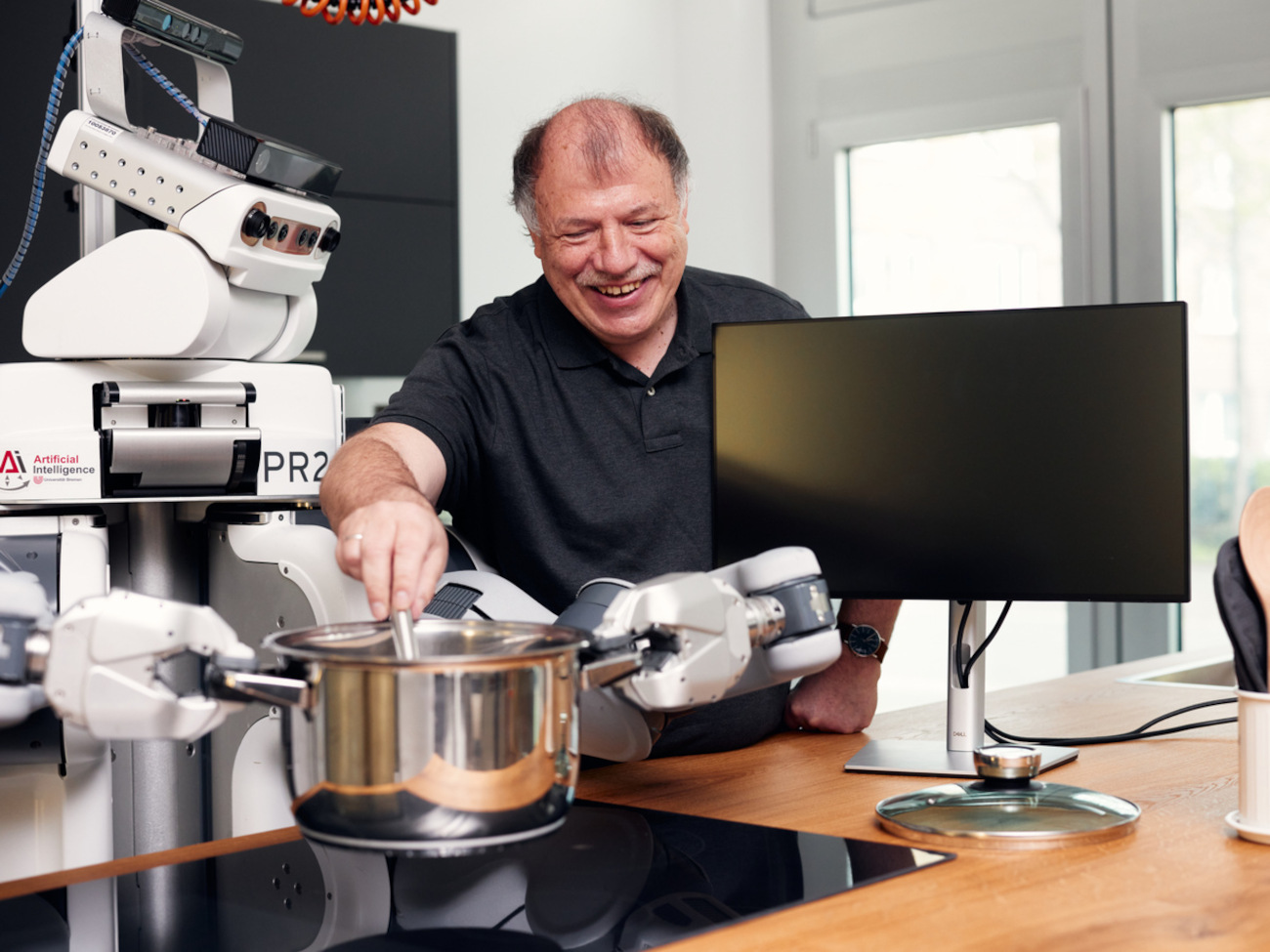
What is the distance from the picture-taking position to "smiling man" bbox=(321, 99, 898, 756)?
57.2 inches

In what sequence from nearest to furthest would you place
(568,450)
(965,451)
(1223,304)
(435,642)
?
(435,642) < (965,451) < (568,450) < (1223,304)

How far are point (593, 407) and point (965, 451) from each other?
0.47 meters

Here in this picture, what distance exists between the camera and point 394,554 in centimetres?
89

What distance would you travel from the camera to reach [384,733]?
68 centimetres

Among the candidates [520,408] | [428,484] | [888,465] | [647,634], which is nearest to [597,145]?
[520,408]

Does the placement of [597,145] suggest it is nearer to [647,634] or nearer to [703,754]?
[703,754]

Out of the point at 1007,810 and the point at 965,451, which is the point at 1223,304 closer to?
the point at 965,451

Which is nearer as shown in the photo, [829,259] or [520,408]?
[520,408]

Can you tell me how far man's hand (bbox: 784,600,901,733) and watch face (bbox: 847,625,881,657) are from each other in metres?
0.02

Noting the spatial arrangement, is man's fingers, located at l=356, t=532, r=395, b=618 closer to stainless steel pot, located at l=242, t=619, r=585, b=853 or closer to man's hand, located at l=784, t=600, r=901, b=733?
stainless steel pot, located at l=242, t=619, r=585, b=853

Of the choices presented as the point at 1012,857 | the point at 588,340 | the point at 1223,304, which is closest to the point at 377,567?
the point at 1012,857

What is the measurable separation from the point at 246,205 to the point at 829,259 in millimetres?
2752

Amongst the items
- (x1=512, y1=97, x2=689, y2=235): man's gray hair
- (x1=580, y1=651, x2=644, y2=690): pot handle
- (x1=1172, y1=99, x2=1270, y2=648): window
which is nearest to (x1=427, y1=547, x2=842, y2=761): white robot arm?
(x1=580, y1=651, x2=644, y2=690): pot handle

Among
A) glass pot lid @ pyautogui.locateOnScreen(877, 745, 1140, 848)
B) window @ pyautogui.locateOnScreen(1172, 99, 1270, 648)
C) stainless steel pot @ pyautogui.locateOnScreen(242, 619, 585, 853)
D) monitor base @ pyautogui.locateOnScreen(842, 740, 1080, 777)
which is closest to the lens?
stainless steel pot @ pyautogui.locateOnScreen(242, 619, 585, 853)
